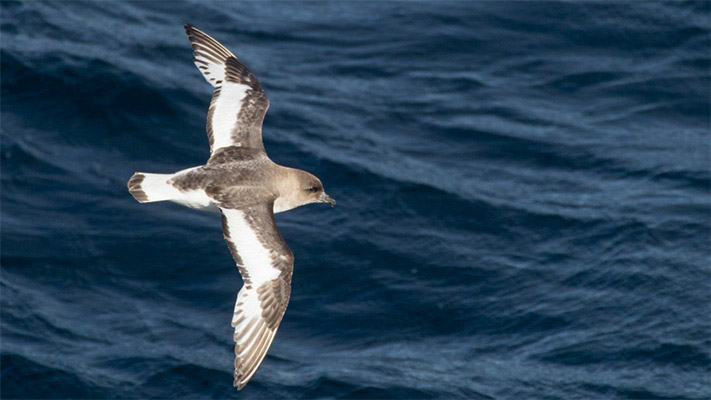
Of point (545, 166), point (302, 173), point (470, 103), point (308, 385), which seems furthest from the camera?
point (470, 103)

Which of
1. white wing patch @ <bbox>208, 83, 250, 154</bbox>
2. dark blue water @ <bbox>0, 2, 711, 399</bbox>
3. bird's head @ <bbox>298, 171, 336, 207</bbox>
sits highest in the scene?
white wing patch @ <bbox>208, 83, 250, 154</bbox>

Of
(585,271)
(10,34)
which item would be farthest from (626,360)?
(10,34)

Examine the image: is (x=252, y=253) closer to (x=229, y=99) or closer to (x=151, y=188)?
(x=151, y=188)

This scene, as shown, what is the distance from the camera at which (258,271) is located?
1102 cm

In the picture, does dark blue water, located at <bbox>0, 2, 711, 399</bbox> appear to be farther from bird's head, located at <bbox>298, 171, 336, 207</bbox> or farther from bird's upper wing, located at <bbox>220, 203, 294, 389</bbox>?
bird's upper wing, located at <bbox>220, 203, 294, 389</bbox>

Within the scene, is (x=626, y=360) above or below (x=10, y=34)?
below

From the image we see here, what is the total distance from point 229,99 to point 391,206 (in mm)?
5738

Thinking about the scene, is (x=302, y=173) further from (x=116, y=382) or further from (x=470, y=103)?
(x=470, y=103)

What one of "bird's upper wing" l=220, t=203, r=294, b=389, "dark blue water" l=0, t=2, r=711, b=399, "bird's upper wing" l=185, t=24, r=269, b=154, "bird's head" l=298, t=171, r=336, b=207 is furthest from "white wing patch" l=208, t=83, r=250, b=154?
"dark blue water" l=0, t=2, r=711, b=399

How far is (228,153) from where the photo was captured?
1214 cm

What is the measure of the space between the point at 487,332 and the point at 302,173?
5.47 metres

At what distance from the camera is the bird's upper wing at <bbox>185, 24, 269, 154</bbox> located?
492 inches

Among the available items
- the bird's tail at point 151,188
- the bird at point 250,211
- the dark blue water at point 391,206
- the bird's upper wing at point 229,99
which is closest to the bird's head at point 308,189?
the bird at point 250,211

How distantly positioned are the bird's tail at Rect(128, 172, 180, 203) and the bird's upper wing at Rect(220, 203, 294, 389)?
0.49 metres
